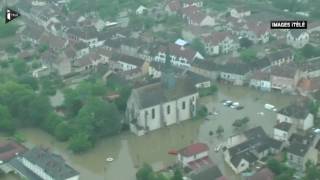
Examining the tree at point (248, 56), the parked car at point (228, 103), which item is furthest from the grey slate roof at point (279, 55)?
the parked car at point (228, 103)

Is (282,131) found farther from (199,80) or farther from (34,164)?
(34,164)

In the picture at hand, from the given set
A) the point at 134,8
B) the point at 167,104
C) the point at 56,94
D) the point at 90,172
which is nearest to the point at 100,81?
the point at 56,94

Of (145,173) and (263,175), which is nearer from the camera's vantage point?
(263,175)

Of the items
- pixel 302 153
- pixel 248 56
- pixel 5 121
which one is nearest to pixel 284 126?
pixel 302 153

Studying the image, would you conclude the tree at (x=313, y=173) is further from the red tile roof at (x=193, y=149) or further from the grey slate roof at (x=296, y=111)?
the grey slate roof at (x=296, y=111)

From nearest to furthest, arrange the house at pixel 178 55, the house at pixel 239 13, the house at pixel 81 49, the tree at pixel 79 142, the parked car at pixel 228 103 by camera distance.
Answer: the tree at pixel 79 142 → the parked car at pixel 228 103 → the house at pixel 178 55 → the house at pixel 81 49 → the house at pixel 239 13

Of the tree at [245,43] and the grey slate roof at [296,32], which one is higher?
the grey slate roof at [296,32]
